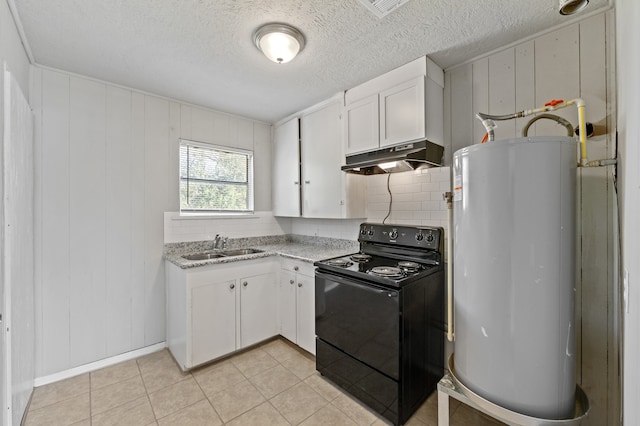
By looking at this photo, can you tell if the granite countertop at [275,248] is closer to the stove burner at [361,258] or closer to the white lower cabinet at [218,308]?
the white lower cabinet at [218,308]

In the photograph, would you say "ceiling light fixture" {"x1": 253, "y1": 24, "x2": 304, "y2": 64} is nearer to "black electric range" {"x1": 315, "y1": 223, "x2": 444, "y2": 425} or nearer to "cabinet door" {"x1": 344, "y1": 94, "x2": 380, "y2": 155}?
"cabinet door" {"x1": 344, "y1": 94, "x2": 380, "y2": 155}

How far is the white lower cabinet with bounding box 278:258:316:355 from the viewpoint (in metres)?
2.56

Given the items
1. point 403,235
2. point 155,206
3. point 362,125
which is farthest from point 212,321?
point 362,125

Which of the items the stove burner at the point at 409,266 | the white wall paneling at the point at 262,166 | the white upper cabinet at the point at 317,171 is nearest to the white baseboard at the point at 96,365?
the white wall paneling at the point at 262,166

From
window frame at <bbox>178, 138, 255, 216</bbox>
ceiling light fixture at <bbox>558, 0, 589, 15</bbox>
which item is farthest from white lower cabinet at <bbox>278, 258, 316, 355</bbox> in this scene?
ceiling light fixture at <bbox>558, 0, 589, 15</bbox>

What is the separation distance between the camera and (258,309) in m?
2.80

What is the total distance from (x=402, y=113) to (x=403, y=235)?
3.30ft

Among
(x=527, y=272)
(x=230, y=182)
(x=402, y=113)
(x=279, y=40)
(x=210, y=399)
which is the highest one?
(x=279, y=40)

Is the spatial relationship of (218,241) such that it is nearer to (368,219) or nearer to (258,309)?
(258,309)

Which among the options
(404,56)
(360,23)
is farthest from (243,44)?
(404,56)

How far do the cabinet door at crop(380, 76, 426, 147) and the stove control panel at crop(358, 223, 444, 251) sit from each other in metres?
0.74

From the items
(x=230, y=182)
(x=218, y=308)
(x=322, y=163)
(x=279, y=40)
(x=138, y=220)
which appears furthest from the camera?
(x=230, y=182)

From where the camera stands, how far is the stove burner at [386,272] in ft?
6.06

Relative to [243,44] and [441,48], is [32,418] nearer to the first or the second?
[243,44]
